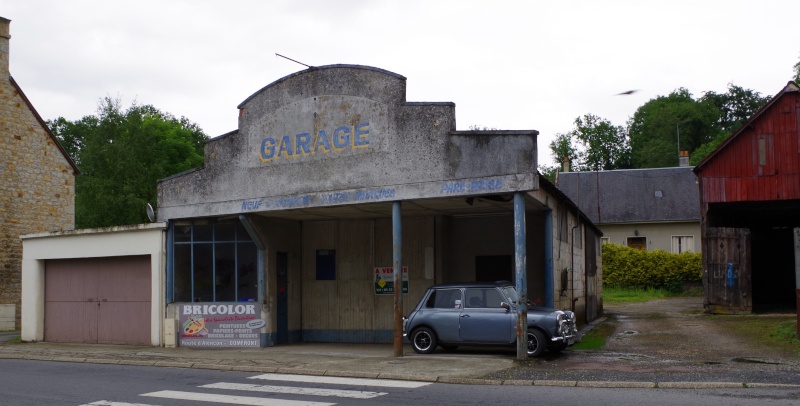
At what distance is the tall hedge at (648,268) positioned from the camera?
1657 inches

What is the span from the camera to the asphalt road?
10469 millimetres

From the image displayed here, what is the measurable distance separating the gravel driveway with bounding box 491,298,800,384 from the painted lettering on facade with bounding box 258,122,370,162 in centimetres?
601

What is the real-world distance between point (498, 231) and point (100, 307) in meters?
10.9

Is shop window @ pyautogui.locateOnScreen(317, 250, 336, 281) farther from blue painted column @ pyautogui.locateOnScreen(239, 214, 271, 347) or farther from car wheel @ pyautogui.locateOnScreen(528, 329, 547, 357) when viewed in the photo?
car wheel @ pyautogui.locateOnScreen(528, 329, 547, 357)

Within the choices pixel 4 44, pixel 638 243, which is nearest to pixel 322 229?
pixel 4 44

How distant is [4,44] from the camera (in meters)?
30.0

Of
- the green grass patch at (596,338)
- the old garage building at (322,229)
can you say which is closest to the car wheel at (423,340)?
the old garage building at (322,229)

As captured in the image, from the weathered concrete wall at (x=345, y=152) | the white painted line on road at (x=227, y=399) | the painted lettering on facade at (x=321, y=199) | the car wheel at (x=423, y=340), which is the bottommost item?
the white painted line on road at (x=227, y=399)

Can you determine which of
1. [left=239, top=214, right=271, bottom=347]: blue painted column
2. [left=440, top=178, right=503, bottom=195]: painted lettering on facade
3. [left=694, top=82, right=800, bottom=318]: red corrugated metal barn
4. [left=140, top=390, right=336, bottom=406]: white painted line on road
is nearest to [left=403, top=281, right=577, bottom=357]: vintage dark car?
[left=440, top=178, right=503, bottom=195]: painted lettering on facade

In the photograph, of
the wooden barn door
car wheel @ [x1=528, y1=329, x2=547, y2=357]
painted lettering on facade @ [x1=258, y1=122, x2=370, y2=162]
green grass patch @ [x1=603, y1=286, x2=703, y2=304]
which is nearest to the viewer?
car wheel @ [x1=528, y1=329, x2=547, y2=357]

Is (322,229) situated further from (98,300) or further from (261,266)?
(98,300)

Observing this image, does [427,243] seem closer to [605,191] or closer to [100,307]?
[100,307]

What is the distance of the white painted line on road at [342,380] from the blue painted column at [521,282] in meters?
3.07

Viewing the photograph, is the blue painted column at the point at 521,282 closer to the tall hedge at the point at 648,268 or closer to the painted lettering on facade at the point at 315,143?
the painted lettering on facade at the point at 315,143
